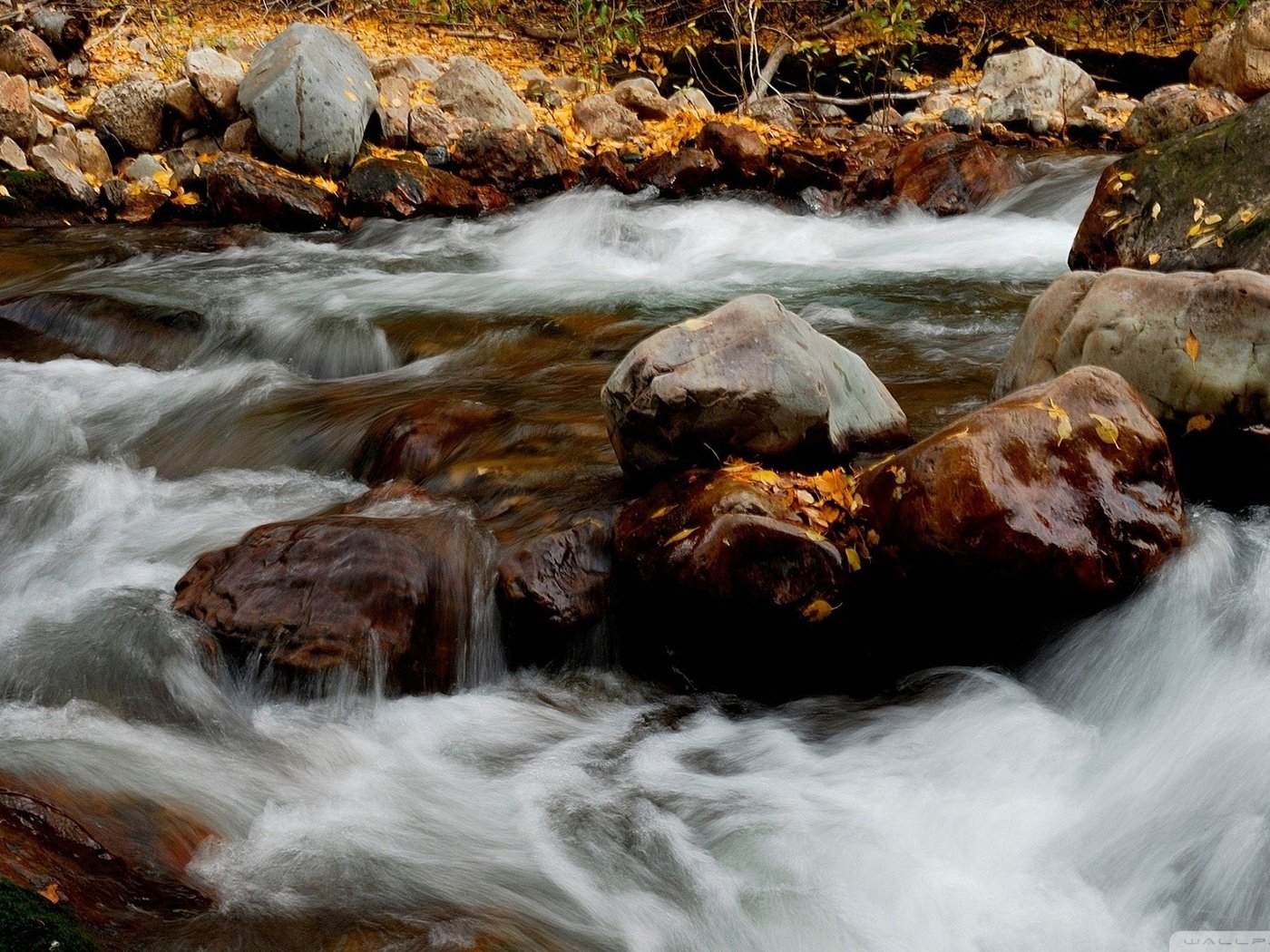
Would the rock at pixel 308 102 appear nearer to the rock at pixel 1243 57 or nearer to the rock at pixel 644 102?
the rock at pixel 644 102

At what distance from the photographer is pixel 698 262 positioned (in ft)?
30.5

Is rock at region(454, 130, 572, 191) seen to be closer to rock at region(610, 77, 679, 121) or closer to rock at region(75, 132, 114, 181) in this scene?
rock at region(610, 77, 679, 121)

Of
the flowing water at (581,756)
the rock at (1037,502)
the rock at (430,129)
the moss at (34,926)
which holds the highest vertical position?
the rock at (430,129)

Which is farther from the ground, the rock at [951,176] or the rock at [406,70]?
the rock at [406,70]

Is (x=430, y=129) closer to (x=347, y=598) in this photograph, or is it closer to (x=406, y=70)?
(x=406, y=70)

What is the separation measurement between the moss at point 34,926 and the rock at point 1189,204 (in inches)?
225

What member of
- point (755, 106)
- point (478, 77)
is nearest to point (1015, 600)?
point (478, 77)

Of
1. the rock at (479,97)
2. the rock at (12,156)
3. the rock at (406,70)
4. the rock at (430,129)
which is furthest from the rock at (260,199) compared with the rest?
the rock at (406,70)

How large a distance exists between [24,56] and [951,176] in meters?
9.43

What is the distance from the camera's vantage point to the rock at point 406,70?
39.4 ft

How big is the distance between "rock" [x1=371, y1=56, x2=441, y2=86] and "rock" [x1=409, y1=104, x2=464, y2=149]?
974 millimetres

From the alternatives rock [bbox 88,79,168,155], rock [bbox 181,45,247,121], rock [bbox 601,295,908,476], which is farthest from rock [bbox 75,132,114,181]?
rock [bbox 601,295,908,476]

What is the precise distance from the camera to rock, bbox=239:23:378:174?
33.6 feet

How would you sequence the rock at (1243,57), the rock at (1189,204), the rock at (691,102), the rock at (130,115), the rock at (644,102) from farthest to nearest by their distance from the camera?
the rock at (691,102) → the rock at (644,102) → the rock at (1243,57) → the rock at (130,115) → the rock at (1189,204)
